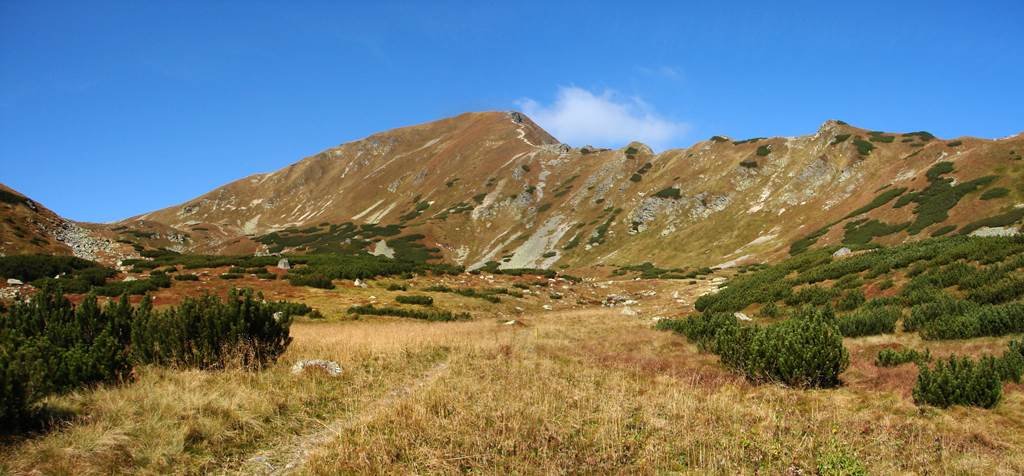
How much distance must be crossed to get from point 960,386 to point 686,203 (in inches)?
3232

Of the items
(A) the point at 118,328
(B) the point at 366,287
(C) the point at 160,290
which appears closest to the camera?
(A) the point at 118,328

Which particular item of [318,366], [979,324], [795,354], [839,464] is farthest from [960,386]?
[318,366]

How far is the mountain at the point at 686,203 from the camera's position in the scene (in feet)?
181

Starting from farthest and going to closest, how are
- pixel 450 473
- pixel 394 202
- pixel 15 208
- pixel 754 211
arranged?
pixel 394 202 < pixel 754 211 < pixel 15 208 < pixel 450 473

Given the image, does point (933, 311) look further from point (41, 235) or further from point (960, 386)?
point (41, 235)

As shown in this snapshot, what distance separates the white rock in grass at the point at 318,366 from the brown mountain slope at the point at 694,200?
178 feet

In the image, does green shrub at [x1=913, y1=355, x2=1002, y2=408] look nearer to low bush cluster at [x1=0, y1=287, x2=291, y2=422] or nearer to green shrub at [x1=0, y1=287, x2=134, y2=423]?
low bush cluster at [x1=0, y1=287, x2=291, y2=422]

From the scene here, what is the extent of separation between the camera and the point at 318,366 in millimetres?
11359

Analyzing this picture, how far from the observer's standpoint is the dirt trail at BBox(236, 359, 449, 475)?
651cm

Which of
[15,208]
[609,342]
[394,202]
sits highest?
[394,202]

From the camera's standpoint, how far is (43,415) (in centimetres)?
682

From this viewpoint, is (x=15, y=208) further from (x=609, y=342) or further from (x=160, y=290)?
(x=609, y=342)

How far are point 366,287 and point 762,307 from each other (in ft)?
80.4

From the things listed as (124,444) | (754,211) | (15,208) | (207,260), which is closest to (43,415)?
(124,444)
